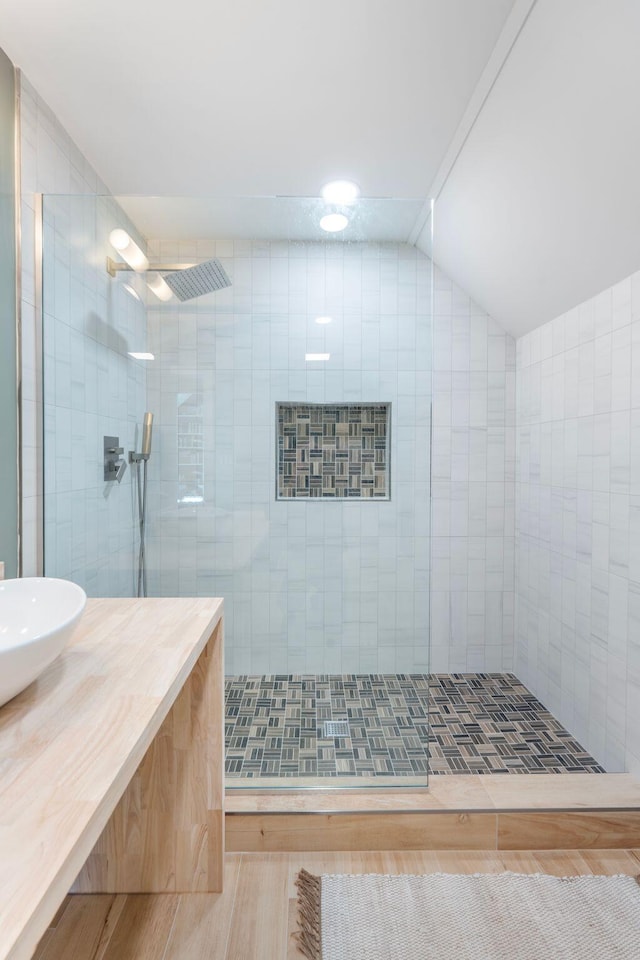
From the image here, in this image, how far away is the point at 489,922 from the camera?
1.44m

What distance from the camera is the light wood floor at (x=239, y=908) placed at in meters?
1.36

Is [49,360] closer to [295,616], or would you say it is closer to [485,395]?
[295,616]

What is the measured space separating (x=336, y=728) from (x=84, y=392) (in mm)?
1386

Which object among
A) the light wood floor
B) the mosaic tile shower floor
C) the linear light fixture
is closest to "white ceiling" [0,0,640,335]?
the linear light fixture

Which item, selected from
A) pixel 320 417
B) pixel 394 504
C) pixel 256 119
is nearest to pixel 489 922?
pixel 394 504

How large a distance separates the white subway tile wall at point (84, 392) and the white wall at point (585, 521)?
1756 mm

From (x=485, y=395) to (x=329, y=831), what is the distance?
2327mm

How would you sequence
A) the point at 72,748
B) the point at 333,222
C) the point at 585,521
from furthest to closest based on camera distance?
the point at 585,521, the point at 333,222, the point at 72,748

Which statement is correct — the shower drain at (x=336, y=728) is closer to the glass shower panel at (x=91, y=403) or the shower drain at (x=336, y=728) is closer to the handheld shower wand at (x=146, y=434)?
the glass shower panel at (x=91, y=403)

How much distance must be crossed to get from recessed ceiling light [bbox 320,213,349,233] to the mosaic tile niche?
0.56 meters

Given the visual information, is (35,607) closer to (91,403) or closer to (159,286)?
(91,403)

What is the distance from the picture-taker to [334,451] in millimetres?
1847

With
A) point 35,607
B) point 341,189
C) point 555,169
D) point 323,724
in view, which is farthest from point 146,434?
point 555,169

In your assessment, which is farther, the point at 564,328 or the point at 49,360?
the point at 564,328
